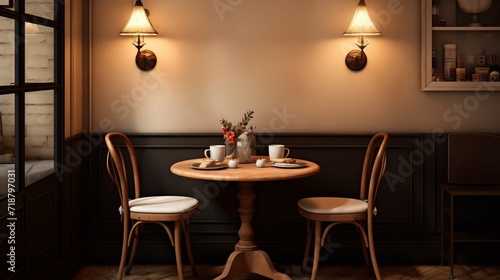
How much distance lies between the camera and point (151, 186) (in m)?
4.33

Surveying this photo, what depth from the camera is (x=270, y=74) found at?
4312mm

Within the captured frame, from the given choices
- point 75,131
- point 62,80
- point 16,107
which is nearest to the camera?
point 16,107

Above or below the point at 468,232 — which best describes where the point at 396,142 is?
above

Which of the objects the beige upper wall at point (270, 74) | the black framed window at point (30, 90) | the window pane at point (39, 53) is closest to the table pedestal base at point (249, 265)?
the beige upper wall at point (270, 74)

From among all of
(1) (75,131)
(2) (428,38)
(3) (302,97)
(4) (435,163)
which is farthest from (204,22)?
(4) (435,163)

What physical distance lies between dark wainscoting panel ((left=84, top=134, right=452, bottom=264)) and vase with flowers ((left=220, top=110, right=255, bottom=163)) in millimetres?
357

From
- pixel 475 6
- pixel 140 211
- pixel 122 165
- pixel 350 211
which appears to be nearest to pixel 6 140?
pixel 122 165

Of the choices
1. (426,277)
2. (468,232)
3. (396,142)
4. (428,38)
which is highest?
(428,38)

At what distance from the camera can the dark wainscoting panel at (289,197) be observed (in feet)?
14.1

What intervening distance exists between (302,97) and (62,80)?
1508 mm

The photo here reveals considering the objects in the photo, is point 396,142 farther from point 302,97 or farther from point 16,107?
point 16,107

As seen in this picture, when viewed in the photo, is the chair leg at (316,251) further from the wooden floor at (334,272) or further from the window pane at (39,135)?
the window pane at (39,135)

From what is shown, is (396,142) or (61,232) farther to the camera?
(396,142)

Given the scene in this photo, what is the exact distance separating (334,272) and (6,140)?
7.04ft
